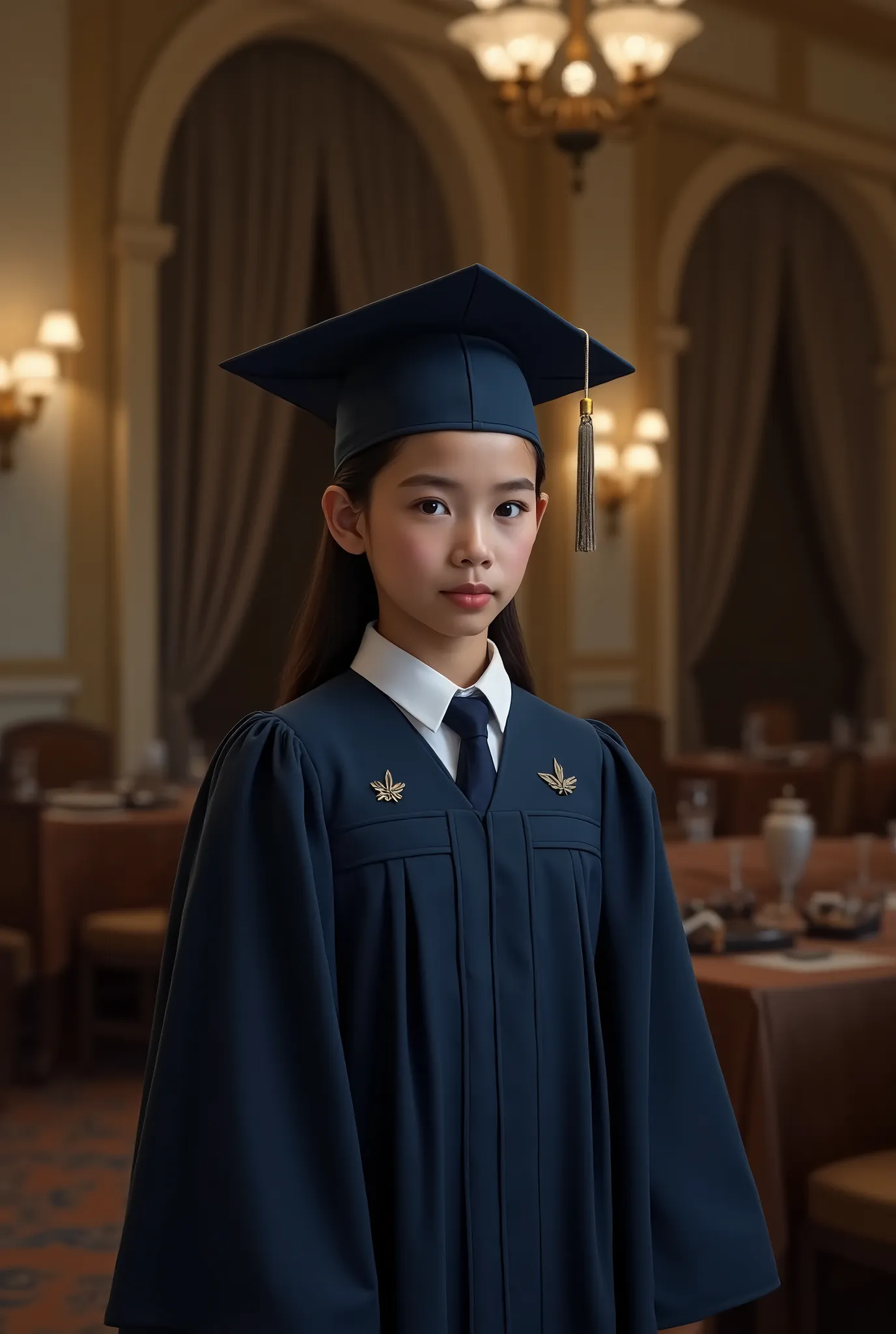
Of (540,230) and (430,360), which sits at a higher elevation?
(540,230)

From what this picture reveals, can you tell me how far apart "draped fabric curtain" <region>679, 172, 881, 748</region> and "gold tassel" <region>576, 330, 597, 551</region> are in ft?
26.3

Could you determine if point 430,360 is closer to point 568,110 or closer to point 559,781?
point 559,781

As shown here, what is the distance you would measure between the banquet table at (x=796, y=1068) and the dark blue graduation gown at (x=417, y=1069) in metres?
1.02

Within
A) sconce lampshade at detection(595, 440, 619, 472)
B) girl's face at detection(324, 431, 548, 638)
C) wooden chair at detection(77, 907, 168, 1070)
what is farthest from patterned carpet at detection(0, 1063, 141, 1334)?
sconce lampshade at detection(595, 440, 619, 472)

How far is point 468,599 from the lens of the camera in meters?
1.53

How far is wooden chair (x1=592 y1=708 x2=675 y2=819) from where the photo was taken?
24.1 feet

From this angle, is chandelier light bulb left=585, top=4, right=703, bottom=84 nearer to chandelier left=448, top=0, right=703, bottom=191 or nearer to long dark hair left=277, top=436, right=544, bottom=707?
chandelier left=448, top=0, right=703, bottom=191

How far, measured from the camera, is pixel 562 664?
344 inches

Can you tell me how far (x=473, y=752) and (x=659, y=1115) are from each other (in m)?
0.42

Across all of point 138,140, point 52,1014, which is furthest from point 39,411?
point 52,1014

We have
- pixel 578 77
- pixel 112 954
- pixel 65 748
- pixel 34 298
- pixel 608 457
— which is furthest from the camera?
pixel 608 457

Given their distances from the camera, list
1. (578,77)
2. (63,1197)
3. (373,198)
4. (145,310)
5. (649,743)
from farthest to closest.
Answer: (373,198) < (649,743) < (145,310) < (578,77) < (63,1197)

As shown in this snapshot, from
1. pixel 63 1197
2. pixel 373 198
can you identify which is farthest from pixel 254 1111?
pixel 373 198

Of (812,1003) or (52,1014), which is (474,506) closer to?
(812,1003)
